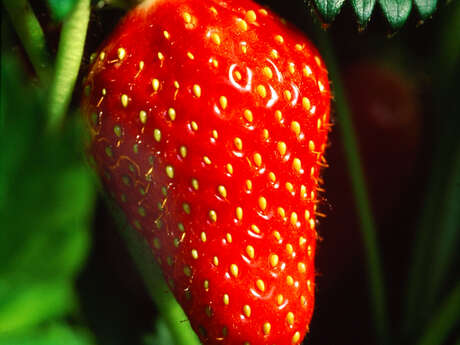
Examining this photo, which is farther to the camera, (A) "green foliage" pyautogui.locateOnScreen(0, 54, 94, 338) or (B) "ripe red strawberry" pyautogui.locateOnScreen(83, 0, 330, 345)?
(B) "ripe red strawberry" pyautogui.locateOnScreen(83, 0, 330, 345)

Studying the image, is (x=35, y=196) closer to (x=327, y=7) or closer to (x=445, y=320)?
(x=327, y=7)

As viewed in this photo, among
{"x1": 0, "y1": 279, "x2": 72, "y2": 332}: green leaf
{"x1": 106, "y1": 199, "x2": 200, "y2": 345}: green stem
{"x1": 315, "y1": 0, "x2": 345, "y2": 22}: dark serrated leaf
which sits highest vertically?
{"x1": 315, "y1": 0, "x2": 345, "y2": 22}: dark serrated leaf

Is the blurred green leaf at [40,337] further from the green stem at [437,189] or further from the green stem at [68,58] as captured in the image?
the green stem at [437,189]

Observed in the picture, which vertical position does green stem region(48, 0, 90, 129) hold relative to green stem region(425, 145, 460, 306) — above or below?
above

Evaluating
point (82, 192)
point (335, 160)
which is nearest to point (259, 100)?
point (82, 192)

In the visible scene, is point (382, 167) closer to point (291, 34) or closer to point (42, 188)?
point (291, 34)

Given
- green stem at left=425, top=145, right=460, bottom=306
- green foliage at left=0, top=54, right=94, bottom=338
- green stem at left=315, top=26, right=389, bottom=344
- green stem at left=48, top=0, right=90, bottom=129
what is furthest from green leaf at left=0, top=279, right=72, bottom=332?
green stem at left=425, top=145, right=460, bottom=306

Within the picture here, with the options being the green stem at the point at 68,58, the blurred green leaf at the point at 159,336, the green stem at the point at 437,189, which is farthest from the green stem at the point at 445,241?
the green stem at the point at 68,58

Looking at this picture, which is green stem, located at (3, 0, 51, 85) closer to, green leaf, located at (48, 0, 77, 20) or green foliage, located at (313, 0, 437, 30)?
green leaf, located at (48, 0, 77, 20)

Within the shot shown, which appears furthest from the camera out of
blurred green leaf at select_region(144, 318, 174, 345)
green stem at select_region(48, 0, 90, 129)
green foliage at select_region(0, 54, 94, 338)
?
blurred green leaf at select_region(144, 318, 174, 345)
